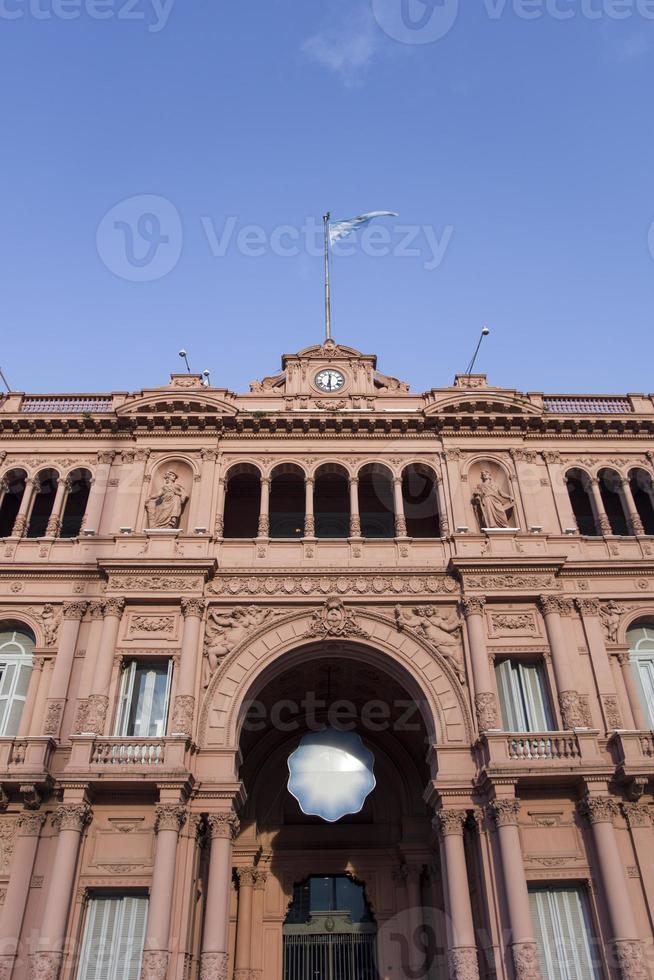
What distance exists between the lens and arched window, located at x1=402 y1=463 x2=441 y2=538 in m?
29.5

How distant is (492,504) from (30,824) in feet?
55.8

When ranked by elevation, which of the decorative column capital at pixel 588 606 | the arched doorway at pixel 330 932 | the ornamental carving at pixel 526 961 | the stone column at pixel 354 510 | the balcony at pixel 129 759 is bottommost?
the ornamental carving at pixel 526 961

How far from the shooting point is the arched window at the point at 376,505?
29781mm

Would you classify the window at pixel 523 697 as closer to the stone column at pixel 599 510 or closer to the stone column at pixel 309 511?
the stone column at pixel 599 510

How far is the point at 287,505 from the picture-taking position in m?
30.7

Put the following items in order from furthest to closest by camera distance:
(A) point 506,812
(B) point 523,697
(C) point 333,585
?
(C) point 333,585, (B) point 523,697, (A) point 506,812

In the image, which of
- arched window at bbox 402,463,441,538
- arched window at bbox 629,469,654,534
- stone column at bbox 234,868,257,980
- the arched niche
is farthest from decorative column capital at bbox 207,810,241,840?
arched window at bbox 629,469,654,534

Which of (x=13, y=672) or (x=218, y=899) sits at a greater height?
(x=13, y=672)

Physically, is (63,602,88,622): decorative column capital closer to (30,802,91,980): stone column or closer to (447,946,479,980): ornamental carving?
(30,802,91,980): stone column

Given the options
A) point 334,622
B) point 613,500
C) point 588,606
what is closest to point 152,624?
point 334,622

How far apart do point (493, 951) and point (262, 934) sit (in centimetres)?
935

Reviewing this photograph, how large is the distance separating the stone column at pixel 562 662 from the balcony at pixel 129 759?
10.8m

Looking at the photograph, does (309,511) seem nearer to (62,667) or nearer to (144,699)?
A: (144,699)

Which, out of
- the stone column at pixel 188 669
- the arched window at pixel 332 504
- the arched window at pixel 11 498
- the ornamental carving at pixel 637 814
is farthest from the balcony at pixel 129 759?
the ornamental carving at pixel 637 814
